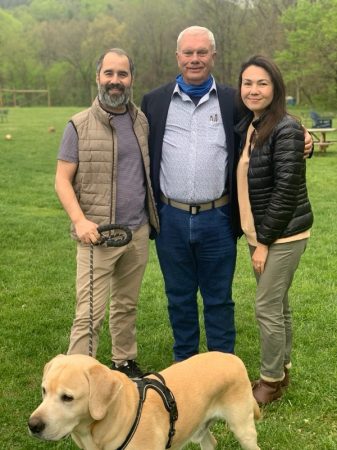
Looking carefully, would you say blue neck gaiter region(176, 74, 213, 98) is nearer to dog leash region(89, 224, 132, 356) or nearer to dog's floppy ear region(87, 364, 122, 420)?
dog leash region(89, 224, 132, 356)

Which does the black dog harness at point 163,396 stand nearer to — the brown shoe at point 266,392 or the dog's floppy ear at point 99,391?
the dog's floppy ear at point 99,391

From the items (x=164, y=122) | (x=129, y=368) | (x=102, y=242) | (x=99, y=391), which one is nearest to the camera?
(x=99, y=391)

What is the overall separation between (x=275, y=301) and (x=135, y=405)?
1.59m

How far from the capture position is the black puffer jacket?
3.91m

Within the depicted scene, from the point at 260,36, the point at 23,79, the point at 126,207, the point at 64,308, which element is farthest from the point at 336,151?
the point at 23,79

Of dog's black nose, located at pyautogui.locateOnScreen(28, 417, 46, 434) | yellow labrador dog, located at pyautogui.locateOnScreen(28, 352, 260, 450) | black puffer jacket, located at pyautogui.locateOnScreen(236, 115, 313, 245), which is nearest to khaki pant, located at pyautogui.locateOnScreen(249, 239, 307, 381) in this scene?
black puffer jacket, located at pyautogui.locateOnScreen(236, 115, 313, 245)

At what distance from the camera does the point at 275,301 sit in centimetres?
425

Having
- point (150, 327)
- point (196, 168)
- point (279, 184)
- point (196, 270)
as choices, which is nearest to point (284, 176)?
point (279, 184)

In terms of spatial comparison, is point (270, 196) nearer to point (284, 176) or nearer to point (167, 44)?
point (284, 176)

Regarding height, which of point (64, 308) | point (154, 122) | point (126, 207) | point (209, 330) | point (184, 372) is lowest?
point (64, 308)

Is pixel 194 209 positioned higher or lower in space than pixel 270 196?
lower

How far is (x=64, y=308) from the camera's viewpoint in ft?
21.5

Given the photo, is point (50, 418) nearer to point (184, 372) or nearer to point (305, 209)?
point (184, 372)

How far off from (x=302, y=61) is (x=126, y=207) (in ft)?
141
